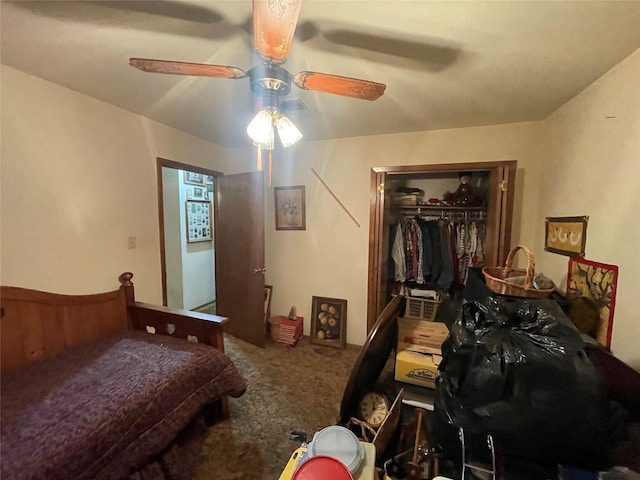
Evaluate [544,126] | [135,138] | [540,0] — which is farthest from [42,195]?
[544,126]

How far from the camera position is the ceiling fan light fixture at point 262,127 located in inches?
52.1

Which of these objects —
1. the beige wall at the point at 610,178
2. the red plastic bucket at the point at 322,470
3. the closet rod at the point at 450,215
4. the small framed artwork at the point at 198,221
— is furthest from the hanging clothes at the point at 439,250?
the small framed artwork at the point at 198,221

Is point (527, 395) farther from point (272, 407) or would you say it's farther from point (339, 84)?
point (272, 407)

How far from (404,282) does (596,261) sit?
67.6 inches

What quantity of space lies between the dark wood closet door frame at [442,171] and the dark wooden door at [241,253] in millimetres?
1082

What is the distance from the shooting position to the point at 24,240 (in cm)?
166

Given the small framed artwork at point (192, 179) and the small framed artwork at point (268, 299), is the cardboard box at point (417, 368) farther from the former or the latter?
the small framed artwork at point (192, 179)

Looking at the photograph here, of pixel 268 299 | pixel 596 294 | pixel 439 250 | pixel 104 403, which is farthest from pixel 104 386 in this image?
pixel 439 250

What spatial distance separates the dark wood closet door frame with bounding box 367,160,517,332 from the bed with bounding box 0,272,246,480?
148 centimetres

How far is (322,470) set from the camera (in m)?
0.90

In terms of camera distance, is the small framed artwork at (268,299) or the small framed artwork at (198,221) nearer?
the small framed artwork at (268,299)

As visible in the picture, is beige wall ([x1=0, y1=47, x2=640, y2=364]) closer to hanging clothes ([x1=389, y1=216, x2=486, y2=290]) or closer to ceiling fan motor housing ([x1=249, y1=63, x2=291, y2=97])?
hanging clothes ([x1=389, y1=216, x2=486, y2=290])

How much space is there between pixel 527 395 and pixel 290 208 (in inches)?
101

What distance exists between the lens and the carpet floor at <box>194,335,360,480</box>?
1624 millimetres
